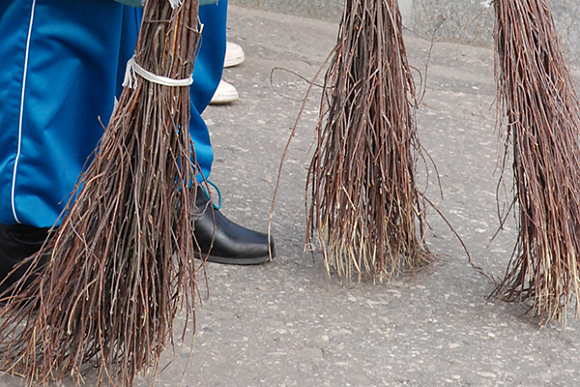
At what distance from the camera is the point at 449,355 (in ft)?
5.23

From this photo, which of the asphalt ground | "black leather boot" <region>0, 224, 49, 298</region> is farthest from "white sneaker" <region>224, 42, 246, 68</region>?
"black leather boot" <region>0, 224, 49, 298</region>

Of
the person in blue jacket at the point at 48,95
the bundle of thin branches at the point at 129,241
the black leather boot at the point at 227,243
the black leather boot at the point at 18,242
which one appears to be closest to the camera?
the bundle of thin branches at the point at 129,241

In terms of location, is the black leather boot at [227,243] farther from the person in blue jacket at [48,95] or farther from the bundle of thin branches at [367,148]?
the person in blue jacket at [48,95]

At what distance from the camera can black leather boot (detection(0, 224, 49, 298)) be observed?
156 cm

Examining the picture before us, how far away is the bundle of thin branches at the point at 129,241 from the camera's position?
4.00 feet

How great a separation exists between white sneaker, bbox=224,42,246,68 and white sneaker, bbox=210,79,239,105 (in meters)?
0.37

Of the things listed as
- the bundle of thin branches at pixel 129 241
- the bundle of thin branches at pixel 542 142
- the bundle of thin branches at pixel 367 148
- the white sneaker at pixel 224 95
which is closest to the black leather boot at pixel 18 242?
the bundle of thin branches at pixel 129 241

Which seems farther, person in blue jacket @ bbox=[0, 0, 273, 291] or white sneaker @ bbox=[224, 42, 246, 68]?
white sneaker @ bbox=[224, 42, 246, 68]

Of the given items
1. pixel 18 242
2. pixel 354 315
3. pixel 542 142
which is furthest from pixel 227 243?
pixel 542 142

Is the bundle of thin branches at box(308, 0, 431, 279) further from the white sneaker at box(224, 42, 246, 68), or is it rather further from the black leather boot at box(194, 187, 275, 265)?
the white sneaker at box(224, 42, 246, 68)

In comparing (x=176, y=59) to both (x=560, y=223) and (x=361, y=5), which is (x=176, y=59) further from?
(x=560, y=223)

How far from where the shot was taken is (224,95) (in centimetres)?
282

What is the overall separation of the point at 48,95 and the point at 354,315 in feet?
2.66

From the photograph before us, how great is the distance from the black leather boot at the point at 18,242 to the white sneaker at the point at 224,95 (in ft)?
4.37
